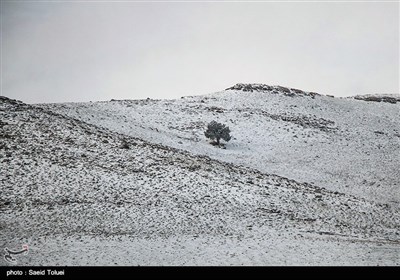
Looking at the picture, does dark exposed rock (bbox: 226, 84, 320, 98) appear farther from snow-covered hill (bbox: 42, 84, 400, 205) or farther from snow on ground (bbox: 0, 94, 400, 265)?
snow on ground (bbox: 0, 94, 400, 265)

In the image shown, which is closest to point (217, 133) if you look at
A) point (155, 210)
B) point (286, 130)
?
point (286, 130)

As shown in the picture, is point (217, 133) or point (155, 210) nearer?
point (155, 210)

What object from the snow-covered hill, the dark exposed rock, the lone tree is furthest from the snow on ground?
the dark exposed rock

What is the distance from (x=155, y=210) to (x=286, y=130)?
28.3 metres

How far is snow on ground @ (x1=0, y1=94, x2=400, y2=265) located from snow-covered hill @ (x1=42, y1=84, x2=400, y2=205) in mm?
5912

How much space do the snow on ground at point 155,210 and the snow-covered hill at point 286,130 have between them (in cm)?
591

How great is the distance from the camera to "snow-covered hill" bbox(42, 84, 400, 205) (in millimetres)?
32562

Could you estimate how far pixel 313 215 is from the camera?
2070cm

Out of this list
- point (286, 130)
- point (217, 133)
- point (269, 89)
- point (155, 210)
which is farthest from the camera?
point (269, 89)

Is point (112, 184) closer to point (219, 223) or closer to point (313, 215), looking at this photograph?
point (219, 223)

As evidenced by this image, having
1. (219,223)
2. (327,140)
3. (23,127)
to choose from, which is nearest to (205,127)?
(327,140)

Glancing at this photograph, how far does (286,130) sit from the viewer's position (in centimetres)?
4322

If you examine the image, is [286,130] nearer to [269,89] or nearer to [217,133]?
[217,133]

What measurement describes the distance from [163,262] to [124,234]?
12.1 feet
